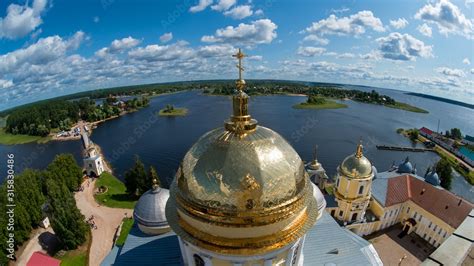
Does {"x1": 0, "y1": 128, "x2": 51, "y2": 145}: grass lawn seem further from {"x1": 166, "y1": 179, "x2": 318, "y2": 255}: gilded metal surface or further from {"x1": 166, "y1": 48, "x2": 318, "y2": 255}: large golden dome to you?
{"x1": 166, "y1": 48, "x2": 318, "y2": 255}: large golden dome

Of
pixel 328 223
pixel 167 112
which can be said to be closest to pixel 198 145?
pixel 328 223

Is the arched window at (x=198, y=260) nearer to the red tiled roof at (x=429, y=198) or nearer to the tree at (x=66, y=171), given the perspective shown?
the red tiled roof at (x=429, y=198)

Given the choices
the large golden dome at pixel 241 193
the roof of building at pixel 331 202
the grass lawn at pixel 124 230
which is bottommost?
the grass lawn at pixel 124 230

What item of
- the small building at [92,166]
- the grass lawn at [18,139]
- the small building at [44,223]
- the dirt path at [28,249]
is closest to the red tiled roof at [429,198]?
the dirt path at [28,249]

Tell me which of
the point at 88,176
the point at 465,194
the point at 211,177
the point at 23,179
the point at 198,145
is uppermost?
the point at 198,145

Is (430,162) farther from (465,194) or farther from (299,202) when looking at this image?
(299,202)

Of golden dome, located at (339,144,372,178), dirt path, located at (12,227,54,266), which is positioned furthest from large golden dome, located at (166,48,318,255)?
dirt path, located at (12,227,54,266)
